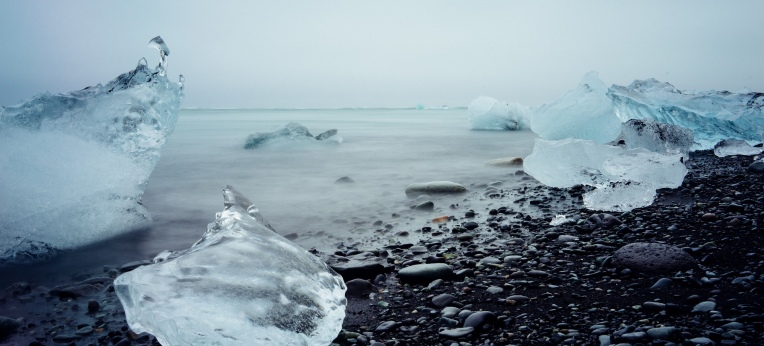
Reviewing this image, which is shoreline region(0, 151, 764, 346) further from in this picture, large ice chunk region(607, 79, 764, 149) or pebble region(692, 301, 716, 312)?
large ice chunk region(607, 79, 764, 149)

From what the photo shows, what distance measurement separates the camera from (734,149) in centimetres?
792

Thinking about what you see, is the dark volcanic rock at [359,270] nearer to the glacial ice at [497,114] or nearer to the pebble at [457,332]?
the pebble at [457,332]

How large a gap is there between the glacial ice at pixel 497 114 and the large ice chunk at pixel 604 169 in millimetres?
11152

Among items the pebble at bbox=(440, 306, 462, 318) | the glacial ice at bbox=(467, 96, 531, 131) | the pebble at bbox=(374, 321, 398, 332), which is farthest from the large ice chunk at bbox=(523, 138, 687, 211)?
the glacial ice at bbox=(467, 96, 531, 131)

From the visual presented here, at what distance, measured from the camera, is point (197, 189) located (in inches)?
268

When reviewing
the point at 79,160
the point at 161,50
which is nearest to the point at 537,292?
the point at 79,160

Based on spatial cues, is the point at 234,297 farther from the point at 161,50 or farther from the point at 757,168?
the point at 757,168

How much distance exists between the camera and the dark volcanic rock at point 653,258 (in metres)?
2.65

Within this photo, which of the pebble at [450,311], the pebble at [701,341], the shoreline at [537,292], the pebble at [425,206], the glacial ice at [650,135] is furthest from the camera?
the glacial ice at [650,135]

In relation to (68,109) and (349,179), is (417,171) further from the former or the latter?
(68,109)

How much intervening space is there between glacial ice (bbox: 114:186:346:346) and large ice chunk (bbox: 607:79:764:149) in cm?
824

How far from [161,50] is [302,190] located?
8.45 ft

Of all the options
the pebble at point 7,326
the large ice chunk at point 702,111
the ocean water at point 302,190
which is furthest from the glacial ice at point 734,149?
the pebble at point 7,326

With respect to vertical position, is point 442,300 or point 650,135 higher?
point 650,135
